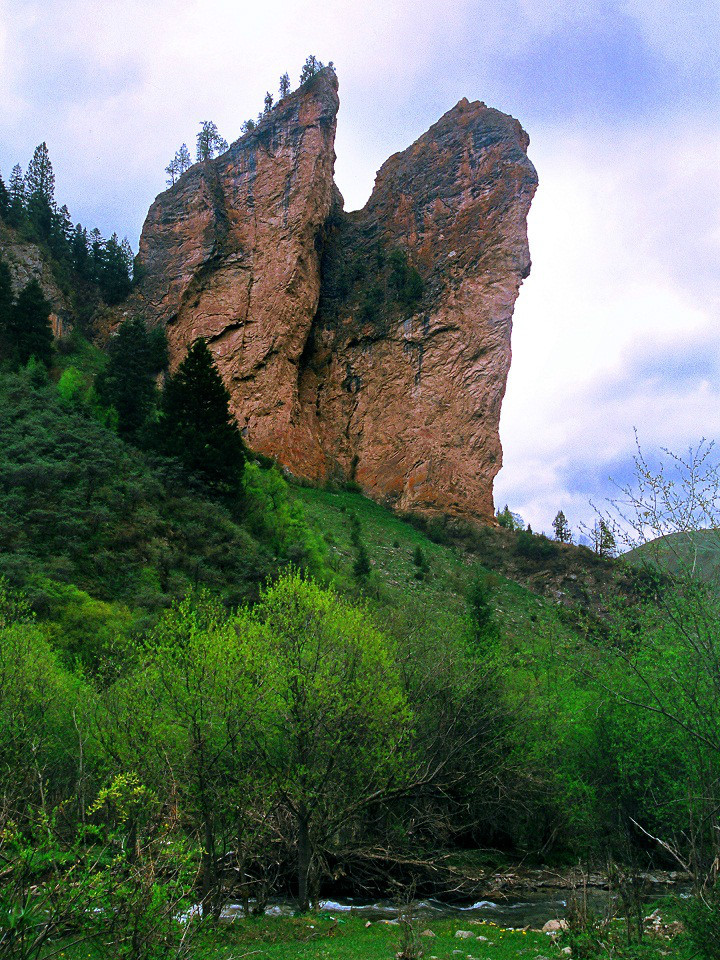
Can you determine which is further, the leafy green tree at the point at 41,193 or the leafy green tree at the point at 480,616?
the leafy green tree at the point at 41,193

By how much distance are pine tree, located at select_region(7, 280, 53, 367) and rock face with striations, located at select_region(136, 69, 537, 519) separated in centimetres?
1720

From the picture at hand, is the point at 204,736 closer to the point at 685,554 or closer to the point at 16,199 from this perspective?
the point at 685,554

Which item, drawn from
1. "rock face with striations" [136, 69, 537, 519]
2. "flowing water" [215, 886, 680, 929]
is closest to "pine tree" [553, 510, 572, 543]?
"rock face with striations" [136, 69, 537, 519]

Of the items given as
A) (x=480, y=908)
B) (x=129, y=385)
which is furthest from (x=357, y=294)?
(x=480, y=908)

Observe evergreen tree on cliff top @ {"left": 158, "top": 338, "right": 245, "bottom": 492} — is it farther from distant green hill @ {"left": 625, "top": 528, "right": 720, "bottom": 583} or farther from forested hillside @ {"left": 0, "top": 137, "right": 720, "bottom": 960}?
distant green hill @ {"left": 625, "top": 528, "right": 720, "bottom": 583}

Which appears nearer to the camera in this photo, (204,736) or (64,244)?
(204,736)

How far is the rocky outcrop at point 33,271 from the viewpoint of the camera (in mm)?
69625

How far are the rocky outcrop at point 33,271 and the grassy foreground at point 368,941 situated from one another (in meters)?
67.9

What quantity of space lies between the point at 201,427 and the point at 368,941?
3636 centimetres

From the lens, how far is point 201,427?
45.9 m

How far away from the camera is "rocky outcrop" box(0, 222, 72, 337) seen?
6962 centimetres

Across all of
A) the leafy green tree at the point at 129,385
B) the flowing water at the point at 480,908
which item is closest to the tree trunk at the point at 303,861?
the flowing water at the point at 480,908

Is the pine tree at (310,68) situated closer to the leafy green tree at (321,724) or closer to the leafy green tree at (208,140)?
the leafy green tree at (208,140)

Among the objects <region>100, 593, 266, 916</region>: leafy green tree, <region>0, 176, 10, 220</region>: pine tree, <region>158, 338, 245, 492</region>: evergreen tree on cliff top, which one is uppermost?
<region>0, 176, 10, 220</region>: pine tree
